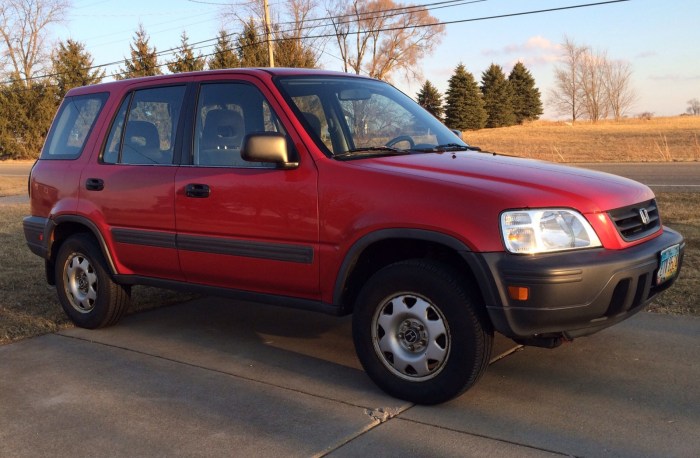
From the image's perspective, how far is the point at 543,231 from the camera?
3438 mm

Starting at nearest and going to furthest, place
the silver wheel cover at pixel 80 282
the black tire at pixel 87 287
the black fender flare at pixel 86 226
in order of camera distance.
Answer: the black fender flare at pixel 86 226 → the black tire at pixel 87 287 → the silver wheel cover at pixel 80 282

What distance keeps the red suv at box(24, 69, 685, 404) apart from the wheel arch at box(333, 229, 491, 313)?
12 mm

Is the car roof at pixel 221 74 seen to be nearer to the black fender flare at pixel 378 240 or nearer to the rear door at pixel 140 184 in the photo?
the rear door at pixel 140 184

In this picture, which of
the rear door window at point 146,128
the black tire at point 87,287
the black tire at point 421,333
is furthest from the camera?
the black tire at point 87,287

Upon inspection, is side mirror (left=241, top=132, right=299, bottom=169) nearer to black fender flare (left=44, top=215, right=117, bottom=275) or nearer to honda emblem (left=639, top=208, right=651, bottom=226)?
black fender flare (left=44, top=215, right=117, bottom=275)

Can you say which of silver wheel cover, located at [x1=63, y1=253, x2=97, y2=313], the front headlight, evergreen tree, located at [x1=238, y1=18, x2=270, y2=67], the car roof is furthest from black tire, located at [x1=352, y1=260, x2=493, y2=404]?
evergreen tree, located at [x1=238, y1=18, x2=270, y2=67]

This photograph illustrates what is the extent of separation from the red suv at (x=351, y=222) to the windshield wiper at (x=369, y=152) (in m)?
0.02

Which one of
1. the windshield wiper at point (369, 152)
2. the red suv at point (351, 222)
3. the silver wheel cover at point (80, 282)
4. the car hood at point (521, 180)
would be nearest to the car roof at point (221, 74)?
the red suv at point (351, 222)

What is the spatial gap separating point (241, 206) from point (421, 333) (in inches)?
56.3

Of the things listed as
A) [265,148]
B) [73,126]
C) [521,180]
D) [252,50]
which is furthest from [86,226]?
[252,50]

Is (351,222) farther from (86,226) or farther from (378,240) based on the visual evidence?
(86,226)

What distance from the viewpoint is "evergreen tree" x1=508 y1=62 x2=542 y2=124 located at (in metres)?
65.5

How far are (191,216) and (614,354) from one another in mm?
2976

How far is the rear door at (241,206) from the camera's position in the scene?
13.6ft
